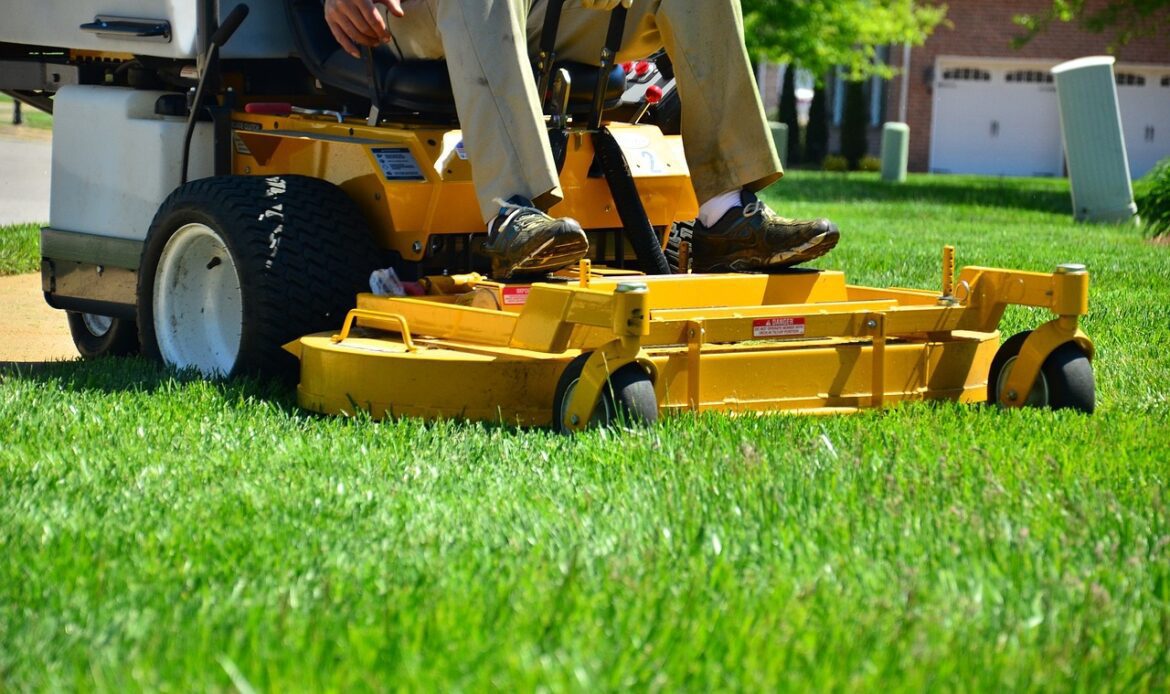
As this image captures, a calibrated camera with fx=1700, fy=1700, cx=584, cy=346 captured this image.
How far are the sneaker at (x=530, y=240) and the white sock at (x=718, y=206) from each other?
63cm

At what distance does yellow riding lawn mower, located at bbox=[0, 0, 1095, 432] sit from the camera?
13.5 ft

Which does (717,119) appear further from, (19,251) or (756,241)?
(19,251)

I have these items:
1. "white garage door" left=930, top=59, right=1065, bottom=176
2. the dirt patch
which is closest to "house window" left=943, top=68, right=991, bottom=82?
"white garage door" left=930, top=59, right=1065, bottom=176

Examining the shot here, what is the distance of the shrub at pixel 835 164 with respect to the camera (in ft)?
105

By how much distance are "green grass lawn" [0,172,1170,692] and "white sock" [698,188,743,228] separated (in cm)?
90

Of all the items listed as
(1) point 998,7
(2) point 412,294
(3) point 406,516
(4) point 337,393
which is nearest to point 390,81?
(2) point 412,294

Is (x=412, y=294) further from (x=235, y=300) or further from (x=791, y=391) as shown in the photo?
(x=791, y=391)

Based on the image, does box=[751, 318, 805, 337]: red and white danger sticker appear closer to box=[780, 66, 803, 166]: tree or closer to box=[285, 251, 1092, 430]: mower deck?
box=[285, 251, 1092, 430]: mower deck

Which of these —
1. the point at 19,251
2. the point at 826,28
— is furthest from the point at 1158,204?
the point at 826,28

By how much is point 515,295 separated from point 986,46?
Answer: 30340mm

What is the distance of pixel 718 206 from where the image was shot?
15.9 feet

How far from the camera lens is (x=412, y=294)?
15.4 ft

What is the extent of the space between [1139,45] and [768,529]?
32362mm

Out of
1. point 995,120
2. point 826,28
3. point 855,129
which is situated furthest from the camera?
point 855,129
